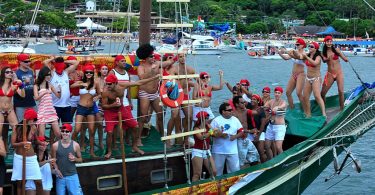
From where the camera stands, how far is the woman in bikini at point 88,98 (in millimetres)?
11930

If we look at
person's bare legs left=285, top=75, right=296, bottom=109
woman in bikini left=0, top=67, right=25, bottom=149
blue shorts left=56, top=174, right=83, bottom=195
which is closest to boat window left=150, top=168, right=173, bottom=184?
blue shorts left=56, top=174, right=83, bottom=195

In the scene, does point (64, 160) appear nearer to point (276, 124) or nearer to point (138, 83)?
point (138, 83)

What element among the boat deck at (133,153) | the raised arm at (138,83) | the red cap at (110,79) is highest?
the red cap at (110,79)

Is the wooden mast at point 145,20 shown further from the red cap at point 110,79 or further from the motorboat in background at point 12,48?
the motorboat in background at point 12,48

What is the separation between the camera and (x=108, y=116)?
39.0 feet

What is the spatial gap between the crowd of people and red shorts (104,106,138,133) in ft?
0.05

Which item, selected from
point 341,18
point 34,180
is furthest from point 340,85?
point 341,18

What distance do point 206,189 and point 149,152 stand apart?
1.16m

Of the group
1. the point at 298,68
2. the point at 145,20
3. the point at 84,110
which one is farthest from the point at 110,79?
the point at 298,68

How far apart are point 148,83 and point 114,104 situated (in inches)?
51.0

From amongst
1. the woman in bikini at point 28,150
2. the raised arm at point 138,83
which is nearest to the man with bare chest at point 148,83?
the raised arm at point 138,83

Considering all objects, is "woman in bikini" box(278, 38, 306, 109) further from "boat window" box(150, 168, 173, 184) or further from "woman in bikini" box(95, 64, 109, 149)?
"woman in bikini" box(95, 64, 109, 149)

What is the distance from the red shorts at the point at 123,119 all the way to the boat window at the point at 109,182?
0.75 m

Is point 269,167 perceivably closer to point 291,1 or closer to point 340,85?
point 340,85
